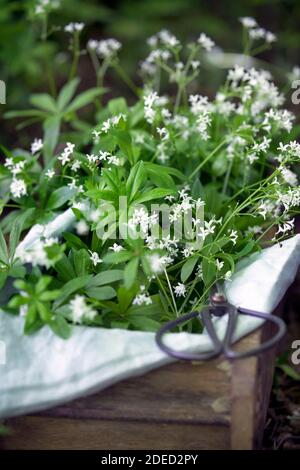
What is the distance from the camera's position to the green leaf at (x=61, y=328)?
771 mm

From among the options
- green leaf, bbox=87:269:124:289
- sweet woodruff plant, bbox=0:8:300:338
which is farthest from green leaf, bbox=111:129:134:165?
green leaf, bbox=87:269:124:289

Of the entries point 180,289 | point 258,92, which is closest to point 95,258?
point 180,289

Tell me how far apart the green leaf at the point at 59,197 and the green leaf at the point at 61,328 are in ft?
0.90

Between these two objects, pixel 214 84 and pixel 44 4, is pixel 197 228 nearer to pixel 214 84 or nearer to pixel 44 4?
pixel 44 4

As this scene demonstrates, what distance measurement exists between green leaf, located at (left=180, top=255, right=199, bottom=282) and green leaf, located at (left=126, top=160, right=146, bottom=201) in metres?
0.12

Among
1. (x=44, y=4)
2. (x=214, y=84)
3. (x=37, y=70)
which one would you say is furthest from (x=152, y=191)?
(x=214, y=84)

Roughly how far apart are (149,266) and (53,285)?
6.3 inches

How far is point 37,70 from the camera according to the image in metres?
1.97

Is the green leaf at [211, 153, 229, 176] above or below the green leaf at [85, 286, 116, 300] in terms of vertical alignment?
above

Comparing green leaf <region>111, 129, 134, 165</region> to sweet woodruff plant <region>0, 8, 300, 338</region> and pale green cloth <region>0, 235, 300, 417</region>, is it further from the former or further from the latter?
pale green cloth <region>0, 235, 300, 417</region>

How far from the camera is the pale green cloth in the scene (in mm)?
754

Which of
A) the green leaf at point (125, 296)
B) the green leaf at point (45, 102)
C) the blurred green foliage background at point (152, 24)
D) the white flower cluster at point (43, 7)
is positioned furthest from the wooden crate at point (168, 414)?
the blurred green foliage background at point (152, 24)

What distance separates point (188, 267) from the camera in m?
0.87

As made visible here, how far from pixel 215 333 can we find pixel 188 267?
0.13 metres
